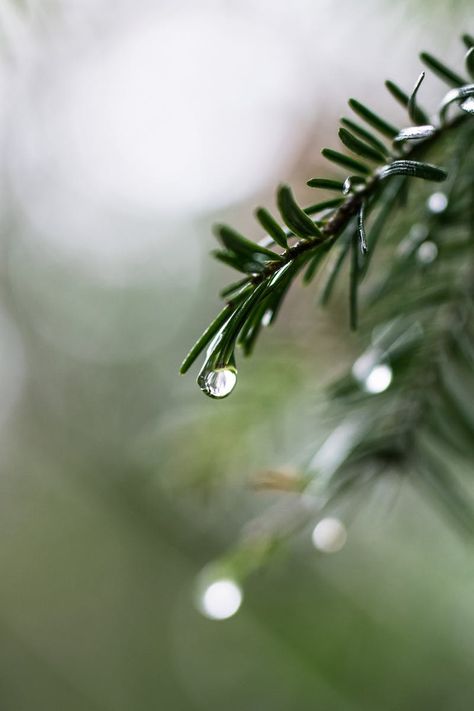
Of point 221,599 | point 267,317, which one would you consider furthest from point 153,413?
point 267,317

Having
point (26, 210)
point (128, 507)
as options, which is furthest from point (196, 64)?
point (128, 507)

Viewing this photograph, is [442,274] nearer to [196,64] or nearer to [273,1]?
[273,1]

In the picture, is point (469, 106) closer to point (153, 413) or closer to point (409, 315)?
point (409, 315)

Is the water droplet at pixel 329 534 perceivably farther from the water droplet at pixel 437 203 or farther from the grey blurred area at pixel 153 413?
the grey blurred area at pixel 153 413

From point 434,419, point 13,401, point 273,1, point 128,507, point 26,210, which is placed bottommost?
point 434,419

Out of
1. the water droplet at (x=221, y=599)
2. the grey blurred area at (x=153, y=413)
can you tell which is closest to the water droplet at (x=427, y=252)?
the water droplet at (x=221, y=599)
